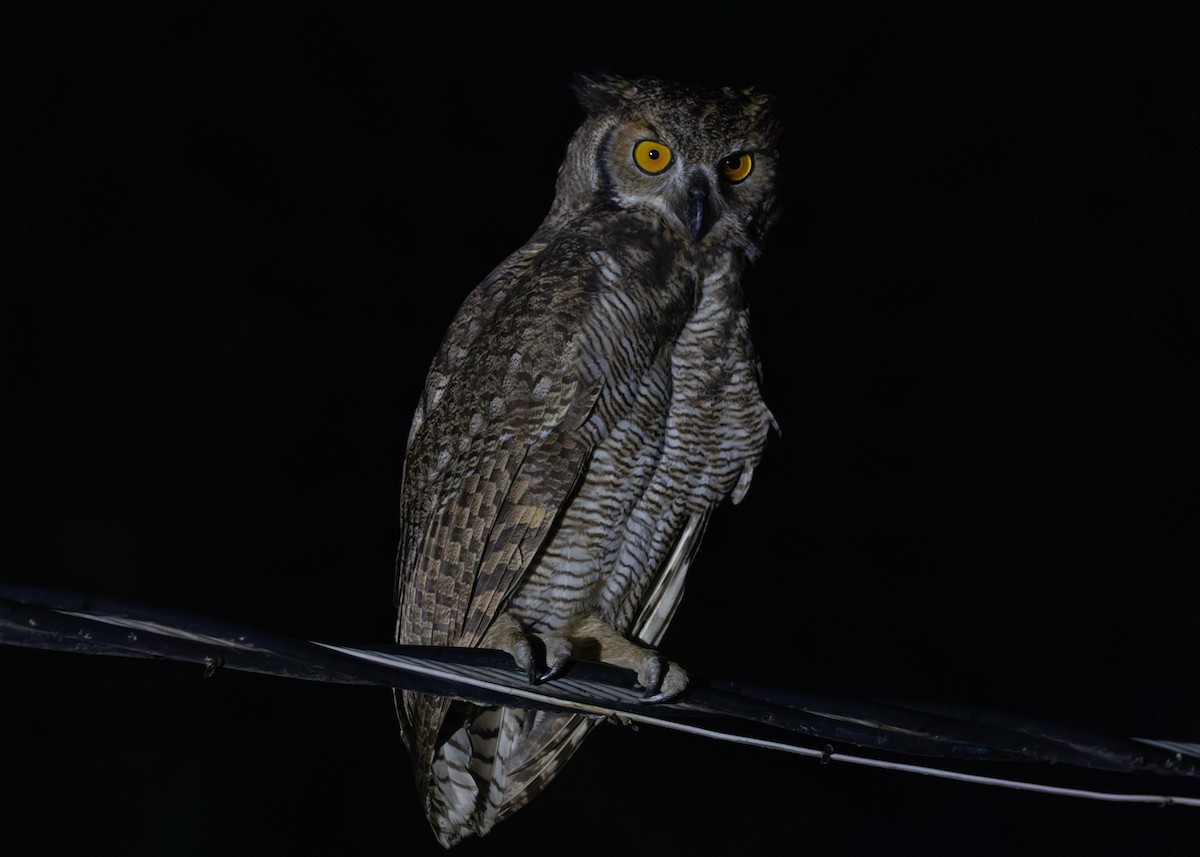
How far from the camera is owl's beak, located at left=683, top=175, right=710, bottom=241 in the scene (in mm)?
2025

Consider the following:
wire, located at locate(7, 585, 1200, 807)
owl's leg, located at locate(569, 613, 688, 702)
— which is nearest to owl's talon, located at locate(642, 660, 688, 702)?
owl's leg, located at locate(569, 613, 688, 702)

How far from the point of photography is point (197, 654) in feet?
3.07

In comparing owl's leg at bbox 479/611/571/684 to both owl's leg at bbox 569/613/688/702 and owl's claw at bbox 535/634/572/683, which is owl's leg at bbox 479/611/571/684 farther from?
owl's leg at bbox 569/613/688/702

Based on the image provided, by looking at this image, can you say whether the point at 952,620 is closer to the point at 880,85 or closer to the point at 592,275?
the point at 880,85

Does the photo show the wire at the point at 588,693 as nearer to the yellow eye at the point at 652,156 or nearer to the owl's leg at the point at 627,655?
the owl's leg at the point at 627,655

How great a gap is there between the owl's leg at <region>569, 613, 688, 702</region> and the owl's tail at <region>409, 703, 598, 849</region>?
0.21m

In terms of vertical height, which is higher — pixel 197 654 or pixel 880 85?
pixel 880 85

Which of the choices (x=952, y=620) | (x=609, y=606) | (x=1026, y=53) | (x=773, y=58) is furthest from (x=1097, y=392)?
(x=609, y=606)

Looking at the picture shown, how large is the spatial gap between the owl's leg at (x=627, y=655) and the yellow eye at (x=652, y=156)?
93 cm

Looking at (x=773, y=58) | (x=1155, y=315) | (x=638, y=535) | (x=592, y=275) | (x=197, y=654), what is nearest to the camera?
(x=197, y=654)

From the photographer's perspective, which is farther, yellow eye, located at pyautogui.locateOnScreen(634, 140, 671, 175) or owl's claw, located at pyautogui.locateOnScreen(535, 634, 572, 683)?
yellow eye, located at pyautogui.locateOnScreen(634, 140, 671, 175)

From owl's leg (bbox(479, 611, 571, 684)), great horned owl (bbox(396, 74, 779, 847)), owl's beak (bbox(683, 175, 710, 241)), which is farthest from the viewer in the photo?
owl's beak (bbox(683, 175, 710, 241))

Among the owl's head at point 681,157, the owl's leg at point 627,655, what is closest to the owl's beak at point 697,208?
the owl's head at point 681,157

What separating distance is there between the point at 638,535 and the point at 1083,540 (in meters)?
3.27
